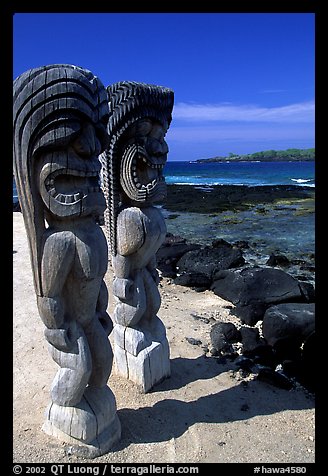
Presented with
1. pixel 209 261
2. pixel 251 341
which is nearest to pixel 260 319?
pixel 251 341

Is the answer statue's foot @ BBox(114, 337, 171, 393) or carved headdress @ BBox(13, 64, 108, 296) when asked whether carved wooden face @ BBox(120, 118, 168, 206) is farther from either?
statue's foot @ BBox(114, 337, 171, 393)

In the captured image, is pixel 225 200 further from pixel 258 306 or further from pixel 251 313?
pixel 251 313

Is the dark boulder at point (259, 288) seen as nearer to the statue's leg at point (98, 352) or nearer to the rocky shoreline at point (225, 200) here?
the statue's leg at point (98, 352)

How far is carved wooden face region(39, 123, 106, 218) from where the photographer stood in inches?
119

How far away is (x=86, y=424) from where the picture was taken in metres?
3.39

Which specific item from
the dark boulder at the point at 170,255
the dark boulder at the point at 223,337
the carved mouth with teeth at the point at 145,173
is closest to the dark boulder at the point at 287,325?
the dark boulder at the point at 223,337

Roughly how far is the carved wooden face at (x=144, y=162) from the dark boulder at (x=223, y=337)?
2.31 meters

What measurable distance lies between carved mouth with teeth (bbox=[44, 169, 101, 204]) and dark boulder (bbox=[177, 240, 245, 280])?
6.01 metres

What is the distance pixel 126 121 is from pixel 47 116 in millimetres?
1318

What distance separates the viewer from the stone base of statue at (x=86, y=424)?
3.40 m

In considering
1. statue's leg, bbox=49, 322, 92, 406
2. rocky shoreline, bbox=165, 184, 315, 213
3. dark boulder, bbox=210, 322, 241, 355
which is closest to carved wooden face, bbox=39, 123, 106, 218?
statue's leg, bbox=49, 322, 92, 406

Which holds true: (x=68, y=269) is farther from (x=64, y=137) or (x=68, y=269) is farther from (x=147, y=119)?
(x=147, y=119)

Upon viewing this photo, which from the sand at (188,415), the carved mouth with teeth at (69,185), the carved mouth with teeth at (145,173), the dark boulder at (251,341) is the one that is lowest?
the sand at (188,415)

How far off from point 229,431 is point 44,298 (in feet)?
6.95
